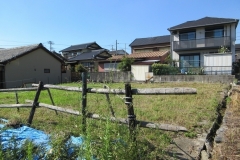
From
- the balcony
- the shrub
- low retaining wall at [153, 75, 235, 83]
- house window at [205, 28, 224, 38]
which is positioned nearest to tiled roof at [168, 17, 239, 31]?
house window at [205, 28, 224, 38]

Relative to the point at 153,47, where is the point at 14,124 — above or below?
below

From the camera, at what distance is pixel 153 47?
30656 millimetres

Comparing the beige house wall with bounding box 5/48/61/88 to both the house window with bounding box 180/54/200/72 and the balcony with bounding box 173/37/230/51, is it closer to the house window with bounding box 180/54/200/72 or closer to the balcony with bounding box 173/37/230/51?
the balcony with bounding box 173/37/230/51

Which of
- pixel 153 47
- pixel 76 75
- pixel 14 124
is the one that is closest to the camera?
pixel 14 124

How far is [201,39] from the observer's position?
62.3ft

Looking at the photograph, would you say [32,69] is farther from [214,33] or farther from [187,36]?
[214,33]

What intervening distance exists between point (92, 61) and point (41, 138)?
77.6 feet

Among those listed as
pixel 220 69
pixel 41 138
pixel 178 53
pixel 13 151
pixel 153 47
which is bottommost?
pixel 41 138

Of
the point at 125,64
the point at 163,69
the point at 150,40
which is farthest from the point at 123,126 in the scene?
the point at 150,40

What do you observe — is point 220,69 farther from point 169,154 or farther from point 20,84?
point 20,84

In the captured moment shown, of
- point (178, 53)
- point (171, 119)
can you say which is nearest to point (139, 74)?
point (178, 53)

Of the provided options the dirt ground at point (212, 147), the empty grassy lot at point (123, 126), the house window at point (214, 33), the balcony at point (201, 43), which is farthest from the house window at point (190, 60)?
the dirt ground at point (212, 147)

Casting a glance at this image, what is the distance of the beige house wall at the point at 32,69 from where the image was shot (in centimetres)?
1844

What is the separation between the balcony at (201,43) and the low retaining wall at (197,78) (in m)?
6.07
